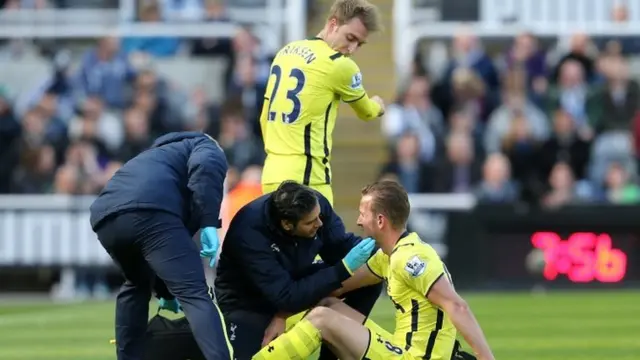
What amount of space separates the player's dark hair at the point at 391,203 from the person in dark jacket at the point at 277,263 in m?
0.35

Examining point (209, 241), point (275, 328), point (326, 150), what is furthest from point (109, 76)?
point (209, 241)

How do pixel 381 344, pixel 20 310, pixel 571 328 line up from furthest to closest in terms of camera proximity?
pixel 20 310
pixel 571 328
pixel 381 344

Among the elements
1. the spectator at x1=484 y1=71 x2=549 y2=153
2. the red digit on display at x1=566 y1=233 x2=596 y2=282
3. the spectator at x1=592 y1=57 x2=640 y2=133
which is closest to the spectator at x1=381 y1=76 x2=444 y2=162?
the spectator at x1=484 y1=71 x2=549 y2=153

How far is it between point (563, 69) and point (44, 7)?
7.76m

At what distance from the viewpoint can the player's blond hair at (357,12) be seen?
888 centimetres

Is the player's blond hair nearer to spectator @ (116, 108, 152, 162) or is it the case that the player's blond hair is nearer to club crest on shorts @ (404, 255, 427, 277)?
club crest on shorts @ (404, 255, 427, 277)

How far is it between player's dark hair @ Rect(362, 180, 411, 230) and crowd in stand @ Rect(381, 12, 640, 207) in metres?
9.32

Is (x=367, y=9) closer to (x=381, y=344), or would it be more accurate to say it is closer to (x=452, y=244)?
(x=381, y=344)

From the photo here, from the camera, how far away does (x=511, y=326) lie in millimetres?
12266

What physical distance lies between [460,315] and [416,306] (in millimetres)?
372

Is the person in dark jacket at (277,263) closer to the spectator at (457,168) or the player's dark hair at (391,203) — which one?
the player's dark hair at (391,203)

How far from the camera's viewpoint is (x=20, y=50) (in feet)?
66.8

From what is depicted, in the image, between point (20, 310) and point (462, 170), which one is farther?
point (462, 170)

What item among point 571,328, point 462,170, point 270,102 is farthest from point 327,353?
point 462,170
